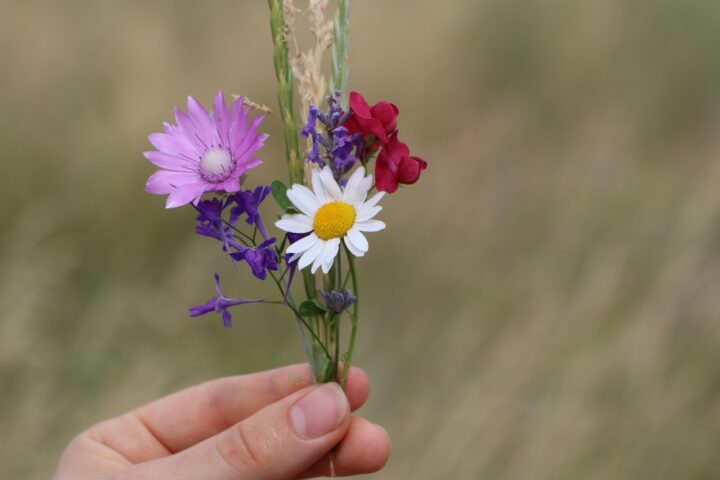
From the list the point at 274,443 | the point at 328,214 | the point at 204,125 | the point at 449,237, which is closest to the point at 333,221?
the point at 328,214

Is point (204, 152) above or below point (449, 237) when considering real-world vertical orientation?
below

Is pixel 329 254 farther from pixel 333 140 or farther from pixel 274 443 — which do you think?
pixel 274 443

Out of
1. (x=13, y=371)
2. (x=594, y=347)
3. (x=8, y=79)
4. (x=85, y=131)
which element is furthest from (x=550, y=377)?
(x=8, y=79)

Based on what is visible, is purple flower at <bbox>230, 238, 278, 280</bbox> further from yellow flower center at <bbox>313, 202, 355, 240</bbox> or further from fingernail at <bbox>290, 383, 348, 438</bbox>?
fingernail at <bbox>290, 383, 348, 438</bbox>

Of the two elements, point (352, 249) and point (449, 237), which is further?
point (449, 237)

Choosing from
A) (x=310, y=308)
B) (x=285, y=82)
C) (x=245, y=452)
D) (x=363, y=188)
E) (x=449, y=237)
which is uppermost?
(x=449, y=237)
